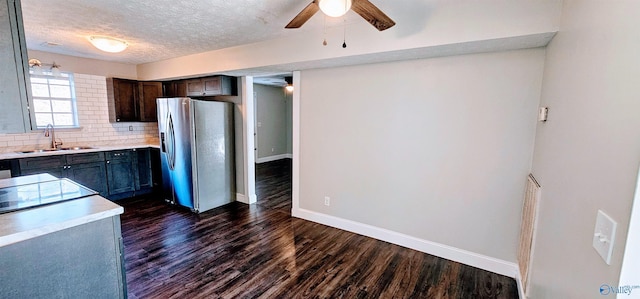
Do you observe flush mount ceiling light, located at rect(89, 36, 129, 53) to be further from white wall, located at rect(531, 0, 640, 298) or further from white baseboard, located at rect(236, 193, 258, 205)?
white wall, located at rect(531, 0, 640, 298)

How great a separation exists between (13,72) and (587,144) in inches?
110

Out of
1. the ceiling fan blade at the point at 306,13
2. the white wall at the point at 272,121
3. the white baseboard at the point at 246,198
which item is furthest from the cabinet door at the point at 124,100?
the ceiling fan blade at the point at 306,13

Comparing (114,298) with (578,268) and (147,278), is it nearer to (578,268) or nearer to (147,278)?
(147,278)

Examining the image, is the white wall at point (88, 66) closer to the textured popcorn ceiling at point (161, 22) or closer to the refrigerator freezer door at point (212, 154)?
the textured popcorn ceiling at point (161, 22)

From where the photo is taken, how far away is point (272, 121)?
802 cm

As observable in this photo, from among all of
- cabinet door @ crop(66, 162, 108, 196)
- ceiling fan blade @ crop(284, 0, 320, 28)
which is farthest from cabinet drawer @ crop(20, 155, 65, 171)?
ceiling fan blade @ crop(284, 0, 320, 28)

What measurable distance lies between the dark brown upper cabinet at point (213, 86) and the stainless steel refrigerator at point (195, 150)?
0.20 m

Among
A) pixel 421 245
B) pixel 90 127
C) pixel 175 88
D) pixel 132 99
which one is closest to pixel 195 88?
pixel 175 88

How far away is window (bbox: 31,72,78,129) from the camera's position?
402cm

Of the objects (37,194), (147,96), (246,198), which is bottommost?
(246,198)

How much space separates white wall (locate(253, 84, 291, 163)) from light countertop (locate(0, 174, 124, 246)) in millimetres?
5962

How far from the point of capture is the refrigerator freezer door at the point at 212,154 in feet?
12.9

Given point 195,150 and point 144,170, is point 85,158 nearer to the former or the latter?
point 144,170

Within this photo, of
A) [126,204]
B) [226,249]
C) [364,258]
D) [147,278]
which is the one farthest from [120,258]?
[126,204]
